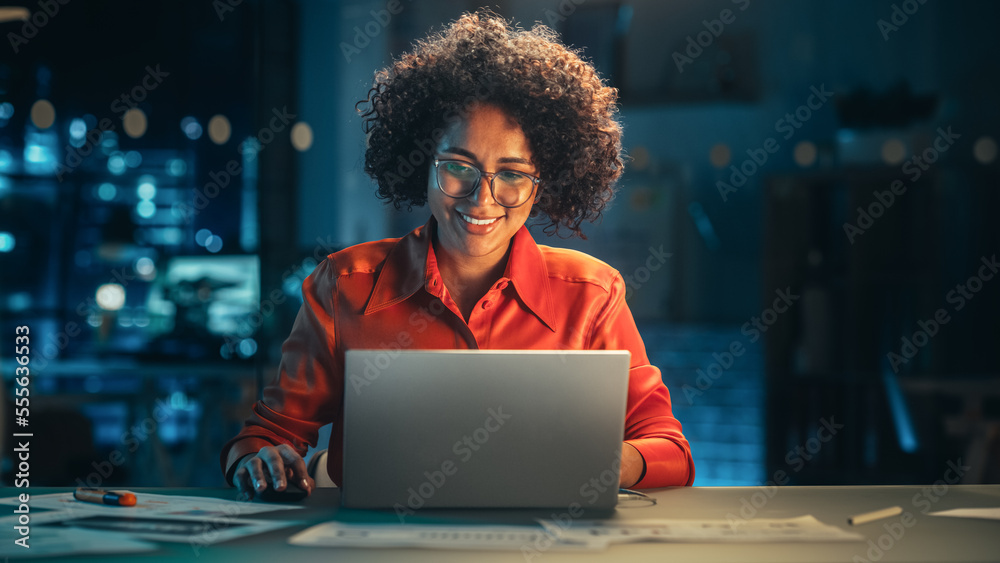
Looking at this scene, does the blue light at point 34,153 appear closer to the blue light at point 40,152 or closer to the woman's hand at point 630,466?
the blue light at point 40,152

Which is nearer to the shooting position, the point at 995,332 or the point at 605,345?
the point at 605,345

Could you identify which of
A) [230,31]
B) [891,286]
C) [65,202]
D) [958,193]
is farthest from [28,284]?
[958,193]

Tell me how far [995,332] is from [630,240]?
6.21ft

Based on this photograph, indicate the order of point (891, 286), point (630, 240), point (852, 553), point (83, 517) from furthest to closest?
point (630, 240) → point (891, 286) → point (83, 517) → point (852, 553)

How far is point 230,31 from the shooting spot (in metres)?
4.21

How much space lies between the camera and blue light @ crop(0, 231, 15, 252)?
167 inches

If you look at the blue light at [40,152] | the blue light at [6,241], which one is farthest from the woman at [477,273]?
the blue light at [6,241]

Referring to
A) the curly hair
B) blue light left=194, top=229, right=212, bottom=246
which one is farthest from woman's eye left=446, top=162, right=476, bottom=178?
blue light left=194, top=229, right=212, bottom=246

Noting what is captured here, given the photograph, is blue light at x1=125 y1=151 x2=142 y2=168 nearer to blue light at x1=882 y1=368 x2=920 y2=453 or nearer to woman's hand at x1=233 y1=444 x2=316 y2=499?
woman's hand at x1=233 y1=444 x2=316 y2=499

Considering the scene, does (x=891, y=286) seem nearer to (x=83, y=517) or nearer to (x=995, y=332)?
(x=995, y=332)

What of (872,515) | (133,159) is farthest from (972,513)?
(133,159)

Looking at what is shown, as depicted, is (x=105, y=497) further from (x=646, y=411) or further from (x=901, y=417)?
(x=901, y=417)

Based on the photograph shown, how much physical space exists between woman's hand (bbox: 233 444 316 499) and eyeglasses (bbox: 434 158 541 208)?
0.59 metres

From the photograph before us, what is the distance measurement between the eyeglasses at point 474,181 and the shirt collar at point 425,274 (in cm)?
13
